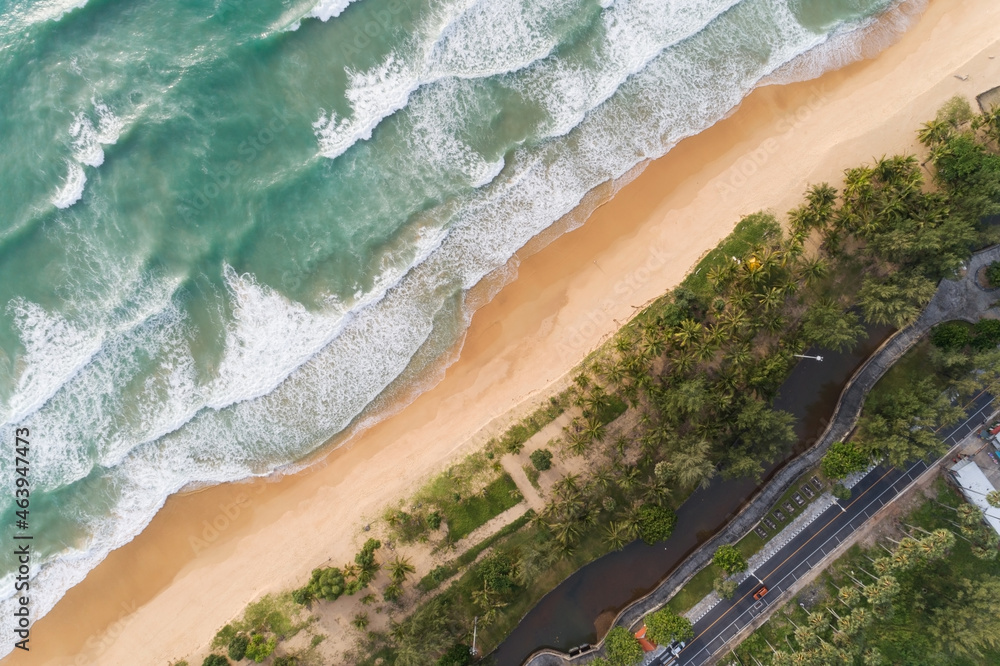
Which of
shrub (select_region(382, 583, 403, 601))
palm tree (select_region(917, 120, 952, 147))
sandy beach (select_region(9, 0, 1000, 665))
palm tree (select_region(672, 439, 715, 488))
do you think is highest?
sandy beach (select_region(9, 0, 1000, 665))

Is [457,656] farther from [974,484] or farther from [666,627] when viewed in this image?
[974,484]

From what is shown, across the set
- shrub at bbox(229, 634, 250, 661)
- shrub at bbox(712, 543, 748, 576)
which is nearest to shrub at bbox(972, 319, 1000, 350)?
shrub at bbox(712, 543, 748, 576)

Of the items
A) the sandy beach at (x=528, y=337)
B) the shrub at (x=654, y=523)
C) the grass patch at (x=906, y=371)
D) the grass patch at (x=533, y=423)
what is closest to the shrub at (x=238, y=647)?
the sandy beach at (x=528, y=337)

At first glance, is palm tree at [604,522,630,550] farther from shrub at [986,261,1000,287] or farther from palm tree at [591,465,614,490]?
shrub at [986,261,1000,287]

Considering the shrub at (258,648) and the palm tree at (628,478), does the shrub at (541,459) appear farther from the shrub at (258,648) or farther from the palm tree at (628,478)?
the shrub at (258,648)

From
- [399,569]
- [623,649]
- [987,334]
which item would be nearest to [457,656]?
[399,569]
